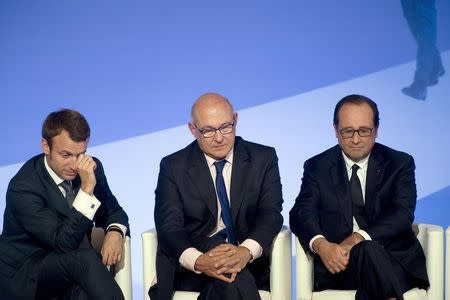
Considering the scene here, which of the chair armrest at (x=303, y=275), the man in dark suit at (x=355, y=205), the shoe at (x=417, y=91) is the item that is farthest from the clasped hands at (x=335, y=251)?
the shoe at (x=417, y=91)

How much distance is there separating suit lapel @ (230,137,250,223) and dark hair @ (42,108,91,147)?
2.52ft

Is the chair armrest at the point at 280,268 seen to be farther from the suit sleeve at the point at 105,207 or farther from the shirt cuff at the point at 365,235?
the suit sleeve at the point at 105,207

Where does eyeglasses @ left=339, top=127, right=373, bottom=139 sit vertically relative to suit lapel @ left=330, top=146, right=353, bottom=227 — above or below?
above

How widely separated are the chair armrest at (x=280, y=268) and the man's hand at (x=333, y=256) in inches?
7.1

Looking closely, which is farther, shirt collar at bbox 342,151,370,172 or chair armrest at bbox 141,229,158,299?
shirt collar at bbox 342,151,370,172

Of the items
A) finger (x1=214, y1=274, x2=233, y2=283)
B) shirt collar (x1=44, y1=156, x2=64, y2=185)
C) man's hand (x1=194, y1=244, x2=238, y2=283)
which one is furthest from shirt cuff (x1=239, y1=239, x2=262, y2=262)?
shirt collar (x1=44, y1=156, x2=64, y2=185)

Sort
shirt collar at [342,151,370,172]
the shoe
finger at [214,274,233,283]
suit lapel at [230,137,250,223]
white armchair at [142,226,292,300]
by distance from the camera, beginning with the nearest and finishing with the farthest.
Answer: finger at [214,274,233,283], white armchair at [142,226,292,300], suit lapel at [230,137,250,223], shirt collar at [342,151,370,172], the shoe

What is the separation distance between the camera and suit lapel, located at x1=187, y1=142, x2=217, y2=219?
402 cm

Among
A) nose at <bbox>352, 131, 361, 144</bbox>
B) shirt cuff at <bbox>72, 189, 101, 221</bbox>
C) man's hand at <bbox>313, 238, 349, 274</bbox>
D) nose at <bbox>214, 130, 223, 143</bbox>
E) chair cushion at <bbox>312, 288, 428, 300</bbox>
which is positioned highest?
nose at <bbox>352, 131, 361, 144</bbox>

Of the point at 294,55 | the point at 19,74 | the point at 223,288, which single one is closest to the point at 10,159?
the point at 19,74

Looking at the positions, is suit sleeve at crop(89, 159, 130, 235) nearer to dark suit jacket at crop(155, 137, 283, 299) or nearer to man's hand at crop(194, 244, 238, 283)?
dark suit jacket at crop(155, 137, 283, 299)

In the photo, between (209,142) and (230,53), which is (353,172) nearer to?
(209,142)

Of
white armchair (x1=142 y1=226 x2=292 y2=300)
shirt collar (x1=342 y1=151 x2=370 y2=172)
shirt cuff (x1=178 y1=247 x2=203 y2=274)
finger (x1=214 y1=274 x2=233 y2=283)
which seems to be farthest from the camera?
shirt collar (x1=342 y1=151 x2=370 y2=172)

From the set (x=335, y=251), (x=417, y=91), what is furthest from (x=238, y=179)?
(x=417, y=91)
